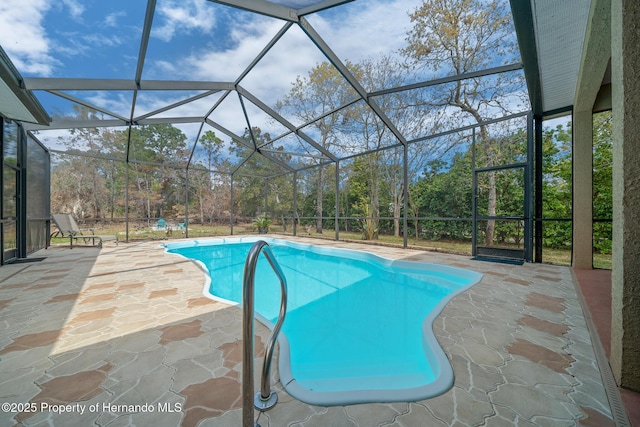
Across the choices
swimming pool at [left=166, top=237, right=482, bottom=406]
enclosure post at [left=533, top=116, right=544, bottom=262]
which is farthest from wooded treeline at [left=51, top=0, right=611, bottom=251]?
swimming pool at [left=166, top=237, right=482, bottom=406]

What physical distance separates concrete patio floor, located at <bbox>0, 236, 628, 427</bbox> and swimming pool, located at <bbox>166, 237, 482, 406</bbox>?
4.5 inches

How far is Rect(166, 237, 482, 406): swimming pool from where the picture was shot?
1663 millimetres

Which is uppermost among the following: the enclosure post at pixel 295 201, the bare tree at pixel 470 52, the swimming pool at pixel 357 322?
the bare tree at pixel 470 52

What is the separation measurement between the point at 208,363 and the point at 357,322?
1.83 m

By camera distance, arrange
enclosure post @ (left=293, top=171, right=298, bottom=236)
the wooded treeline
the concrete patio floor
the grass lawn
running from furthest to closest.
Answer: enclosure post @ (left=293, top=171, right=298, bottom=236) < the grass lawn < the wooded treeline < the concrete patio floor

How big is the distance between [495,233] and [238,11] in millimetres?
7534

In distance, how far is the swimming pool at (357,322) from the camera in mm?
1663

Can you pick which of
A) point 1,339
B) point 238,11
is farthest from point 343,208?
point 1,339

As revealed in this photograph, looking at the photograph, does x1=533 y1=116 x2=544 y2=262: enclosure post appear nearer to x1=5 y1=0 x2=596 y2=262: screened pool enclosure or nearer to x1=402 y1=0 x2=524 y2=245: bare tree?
x1=5 y1=0 x2=596 y2=262: screened pool enclosure

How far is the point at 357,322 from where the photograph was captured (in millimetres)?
3098

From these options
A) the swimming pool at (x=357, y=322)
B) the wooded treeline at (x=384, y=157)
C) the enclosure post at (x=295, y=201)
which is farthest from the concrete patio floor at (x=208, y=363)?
the enclosure post at (x=295, y=201)

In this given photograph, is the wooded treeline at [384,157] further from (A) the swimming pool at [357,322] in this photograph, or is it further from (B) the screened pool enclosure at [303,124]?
(A) the swimming pool at [357,322]

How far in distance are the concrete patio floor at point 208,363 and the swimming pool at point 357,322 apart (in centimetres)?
11

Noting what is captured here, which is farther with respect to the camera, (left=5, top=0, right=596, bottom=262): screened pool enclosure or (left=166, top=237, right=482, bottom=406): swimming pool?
(left=5, top=0, right=596, bottom=262): screened pool enclosure
